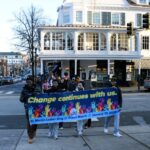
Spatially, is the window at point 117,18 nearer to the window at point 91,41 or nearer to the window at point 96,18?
the window at point 96,18

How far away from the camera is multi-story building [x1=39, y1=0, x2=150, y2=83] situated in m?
47.5

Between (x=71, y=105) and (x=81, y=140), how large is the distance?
120cm

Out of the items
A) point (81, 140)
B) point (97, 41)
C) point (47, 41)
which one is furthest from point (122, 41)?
point (81, 140)

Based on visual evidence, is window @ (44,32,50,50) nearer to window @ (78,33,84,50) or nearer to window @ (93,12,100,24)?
window @ (78,33,84,50)

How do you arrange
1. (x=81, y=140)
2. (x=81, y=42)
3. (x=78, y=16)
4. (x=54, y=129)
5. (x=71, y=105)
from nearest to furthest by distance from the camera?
(x=81, y=140), (x=54, y=129), (x=71, y=105), (x=81, y=42), (x=78, y=16)

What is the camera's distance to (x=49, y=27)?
154ft

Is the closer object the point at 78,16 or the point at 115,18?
the point at 78,16

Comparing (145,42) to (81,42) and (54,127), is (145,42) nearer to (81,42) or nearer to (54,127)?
(81,42)

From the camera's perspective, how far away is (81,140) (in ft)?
40.5

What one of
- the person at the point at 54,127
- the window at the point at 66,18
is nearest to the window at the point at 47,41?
the window at the point at 66,18

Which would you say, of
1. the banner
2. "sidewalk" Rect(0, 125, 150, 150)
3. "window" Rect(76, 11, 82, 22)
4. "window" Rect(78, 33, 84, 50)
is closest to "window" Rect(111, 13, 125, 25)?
"window" Rect(76, 11, 82, 22)

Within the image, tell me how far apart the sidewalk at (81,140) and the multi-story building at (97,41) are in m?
32.8

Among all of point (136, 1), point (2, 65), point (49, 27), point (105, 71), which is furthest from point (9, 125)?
point (2, 65)

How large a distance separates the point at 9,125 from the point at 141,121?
4.72 meters
